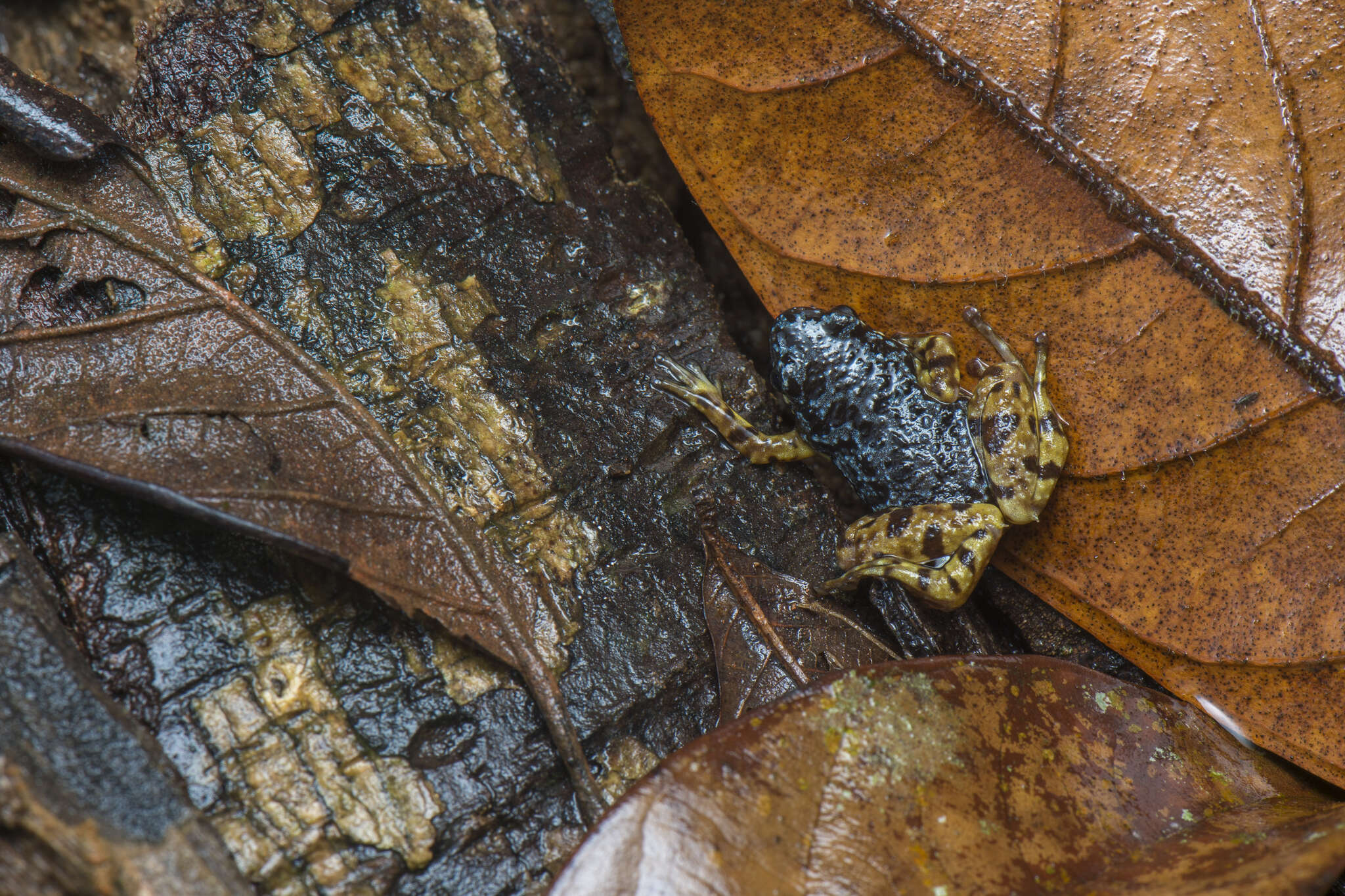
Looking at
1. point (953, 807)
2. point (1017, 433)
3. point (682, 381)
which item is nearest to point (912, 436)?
point (1017, 433)

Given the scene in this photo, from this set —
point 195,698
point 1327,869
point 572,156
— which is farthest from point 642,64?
point 1327,869

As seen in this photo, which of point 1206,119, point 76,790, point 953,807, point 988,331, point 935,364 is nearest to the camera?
point 76,790

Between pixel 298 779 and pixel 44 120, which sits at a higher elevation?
pixel 44 120

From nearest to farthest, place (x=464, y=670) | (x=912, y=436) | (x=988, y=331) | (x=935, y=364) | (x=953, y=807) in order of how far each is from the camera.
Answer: (x=953, y=807)
(x=464, y=670)
(x=988, y=331)
(x=935, y=364)
(x=912, y=436)

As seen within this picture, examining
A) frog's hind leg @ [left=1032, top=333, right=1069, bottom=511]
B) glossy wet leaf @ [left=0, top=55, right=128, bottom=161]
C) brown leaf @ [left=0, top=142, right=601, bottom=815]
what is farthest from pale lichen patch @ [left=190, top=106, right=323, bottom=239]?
frog's hind leg @ [left=1032, top=333, right=1069, bottom=511]

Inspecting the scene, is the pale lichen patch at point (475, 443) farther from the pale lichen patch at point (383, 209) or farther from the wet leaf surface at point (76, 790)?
the wet leaf surface at point (76, 790)

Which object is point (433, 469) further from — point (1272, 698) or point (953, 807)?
point (1272, 698)
